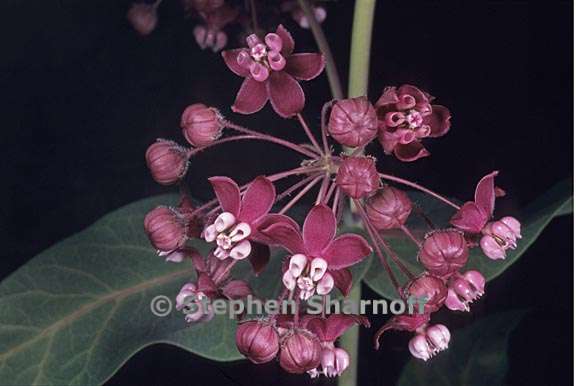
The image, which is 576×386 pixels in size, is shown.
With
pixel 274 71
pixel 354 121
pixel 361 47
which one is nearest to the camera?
pixel 354 121

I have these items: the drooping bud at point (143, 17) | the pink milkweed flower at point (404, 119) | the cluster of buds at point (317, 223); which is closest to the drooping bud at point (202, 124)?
the cluster of buds at point (317, 223)

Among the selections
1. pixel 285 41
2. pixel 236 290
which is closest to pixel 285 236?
pixel 236 290

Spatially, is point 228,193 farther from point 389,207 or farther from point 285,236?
point 389,207

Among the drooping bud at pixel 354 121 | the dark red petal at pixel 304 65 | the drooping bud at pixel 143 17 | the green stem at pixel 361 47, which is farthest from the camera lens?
the drooping bud at pixel 143 17

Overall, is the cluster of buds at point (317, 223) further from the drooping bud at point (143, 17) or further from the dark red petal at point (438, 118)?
the drooping bud at point (143, 17)

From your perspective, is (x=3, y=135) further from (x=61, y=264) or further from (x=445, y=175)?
(x=445, y=175)

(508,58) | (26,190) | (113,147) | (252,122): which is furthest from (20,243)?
(508,58)

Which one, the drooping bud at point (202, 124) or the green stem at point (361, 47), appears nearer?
the drooping bud at point (202, 124)
